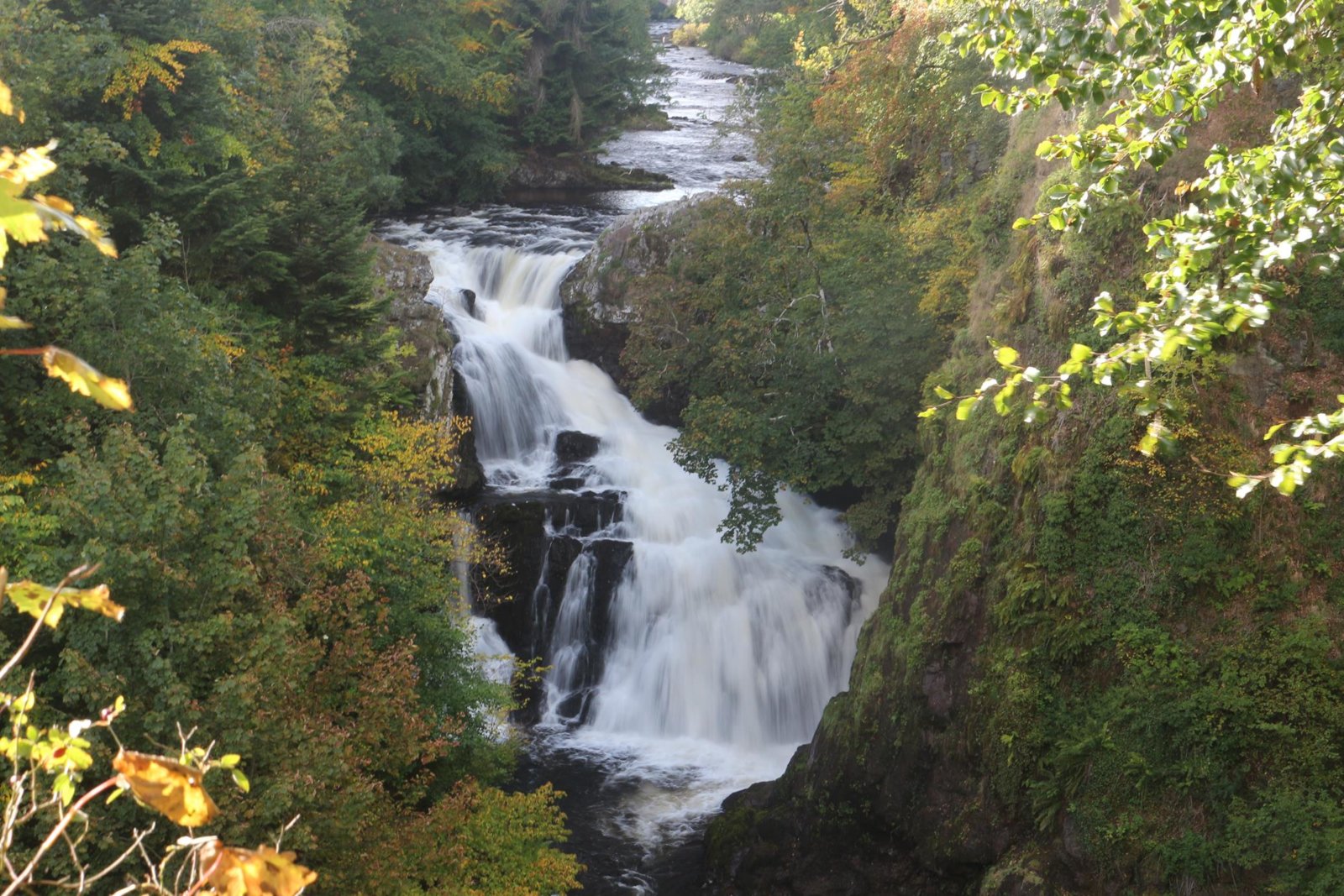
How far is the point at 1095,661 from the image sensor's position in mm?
10047

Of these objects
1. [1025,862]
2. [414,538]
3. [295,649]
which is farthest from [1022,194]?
[295,649]

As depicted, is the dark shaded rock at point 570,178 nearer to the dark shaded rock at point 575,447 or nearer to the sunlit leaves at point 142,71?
the dark shaded rock at point 575,447

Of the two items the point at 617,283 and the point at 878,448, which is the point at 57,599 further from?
the point at 617,283

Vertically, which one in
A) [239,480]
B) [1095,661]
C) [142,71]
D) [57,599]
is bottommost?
[1095,661]

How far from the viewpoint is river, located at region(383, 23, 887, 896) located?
1504 centimetres

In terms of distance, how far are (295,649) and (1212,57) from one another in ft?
29.9

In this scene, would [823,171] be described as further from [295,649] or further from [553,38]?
[553,38]

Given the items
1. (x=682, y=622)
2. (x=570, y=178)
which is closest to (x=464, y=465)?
(x=682, y=622)

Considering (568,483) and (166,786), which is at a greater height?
(166,786)

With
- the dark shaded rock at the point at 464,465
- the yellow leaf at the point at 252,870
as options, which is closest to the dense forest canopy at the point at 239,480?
the dark shaded rock at the point at 464,465

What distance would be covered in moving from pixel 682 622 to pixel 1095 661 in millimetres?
8582

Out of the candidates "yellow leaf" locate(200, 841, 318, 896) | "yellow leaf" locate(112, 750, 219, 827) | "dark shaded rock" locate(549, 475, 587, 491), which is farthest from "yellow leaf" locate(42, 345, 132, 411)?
"dark shaded rock" locate(549, 475, 587, 491)

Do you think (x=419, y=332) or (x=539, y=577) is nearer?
(x=539, y=577)

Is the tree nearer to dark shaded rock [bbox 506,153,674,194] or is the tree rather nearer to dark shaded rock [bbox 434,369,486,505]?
dark shaded rock [bbox 434,369,486,505]
